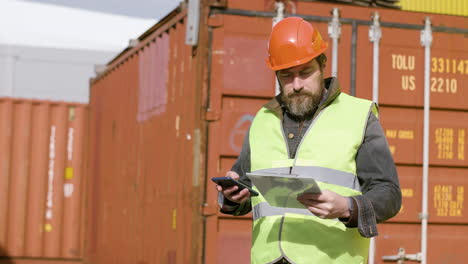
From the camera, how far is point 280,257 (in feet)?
10.9

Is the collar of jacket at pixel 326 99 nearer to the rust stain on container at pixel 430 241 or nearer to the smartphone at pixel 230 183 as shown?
the smartphone at pixel 230 183

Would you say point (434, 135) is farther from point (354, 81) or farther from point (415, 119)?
point (354, 81)

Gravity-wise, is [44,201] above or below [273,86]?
below

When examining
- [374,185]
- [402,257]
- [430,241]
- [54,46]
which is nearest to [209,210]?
[402,257]

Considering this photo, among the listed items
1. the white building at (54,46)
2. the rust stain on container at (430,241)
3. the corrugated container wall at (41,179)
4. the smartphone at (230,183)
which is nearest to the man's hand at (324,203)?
the smartphone at (230,183)

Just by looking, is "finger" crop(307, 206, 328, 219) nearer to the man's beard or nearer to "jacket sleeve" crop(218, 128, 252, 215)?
the man's beard

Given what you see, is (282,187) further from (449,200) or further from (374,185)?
(449,200)

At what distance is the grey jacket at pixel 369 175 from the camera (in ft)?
10.3

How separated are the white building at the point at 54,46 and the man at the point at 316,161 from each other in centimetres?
1982

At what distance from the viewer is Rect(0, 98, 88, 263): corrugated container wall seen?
44.8 ft

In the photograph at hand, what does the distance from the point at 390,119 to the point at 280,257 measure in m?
3.69

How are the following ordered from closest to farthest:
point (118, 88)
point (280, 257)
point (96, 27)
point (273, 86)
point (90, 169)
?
point (280, 257)
point (273, 86)
point (118, 88)
point (90, 169)
point (96, 27)

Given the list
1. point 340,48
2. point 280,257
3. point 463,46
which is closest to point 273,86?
point 340,48

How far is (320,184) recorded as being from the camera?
10.8ft
